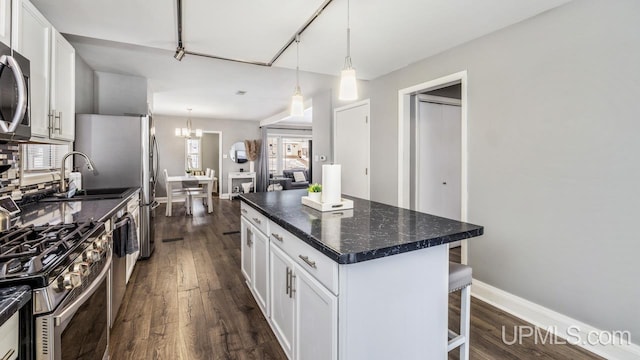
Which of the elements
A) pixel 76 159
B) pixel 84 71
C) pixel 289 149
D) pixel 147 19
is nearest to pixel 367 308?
pixel 147 19


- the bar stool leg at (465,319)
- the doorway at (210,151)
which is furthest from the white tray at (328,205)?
the doorway at (210,151)

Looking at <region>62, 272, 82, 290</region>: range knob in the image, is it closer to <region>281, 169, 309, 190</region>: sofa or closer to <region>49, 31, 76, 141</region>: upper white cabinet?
<region>49, 31, 76, 141</region>: upper white cabinet

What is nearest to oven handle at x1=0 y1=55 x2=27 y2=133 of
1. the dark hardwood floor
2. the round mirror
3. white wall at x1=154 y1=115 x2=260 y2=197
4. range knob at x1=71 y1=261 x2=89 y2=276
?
range knob at x1=71 y1=261 x2=89 y2=276

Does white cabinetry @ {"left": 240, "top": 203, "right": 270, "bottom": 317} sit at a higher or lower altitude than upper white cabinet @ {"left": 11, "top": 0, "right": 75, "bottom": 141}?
lower

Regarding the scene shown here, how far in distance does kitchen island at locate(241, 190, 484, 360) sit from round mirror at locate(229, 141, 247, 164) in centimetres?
751

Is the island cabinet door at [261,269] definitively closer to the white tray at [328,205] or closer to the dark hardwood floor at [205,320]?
the dark hardwood floor at [205,320]

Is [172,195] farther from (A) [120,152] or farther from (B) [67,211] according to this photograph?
(B) [67,211]

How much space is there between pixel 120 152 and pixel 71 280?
262 cm

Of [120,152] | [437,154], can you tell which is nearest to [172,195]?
[120,152]

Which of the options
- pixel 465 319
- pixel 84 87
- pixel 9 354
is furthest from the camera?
pixel 84 87

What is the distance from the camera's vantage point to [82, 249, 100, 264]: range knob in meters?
1.25

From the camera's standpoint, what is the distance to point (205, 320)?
7.14 ft

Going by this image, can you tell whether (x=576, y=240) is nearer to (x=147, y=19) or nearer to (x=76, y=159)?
(x=147, y=19)

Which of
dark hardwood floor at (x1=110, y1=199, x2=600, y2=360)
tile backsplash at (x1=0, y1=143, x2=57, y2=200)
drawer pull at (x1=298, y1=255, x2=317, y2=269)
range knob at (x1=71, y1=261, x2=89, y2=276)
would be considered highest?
tile backsplash at (x1=0, y1=143, x2=57, y2=200)
